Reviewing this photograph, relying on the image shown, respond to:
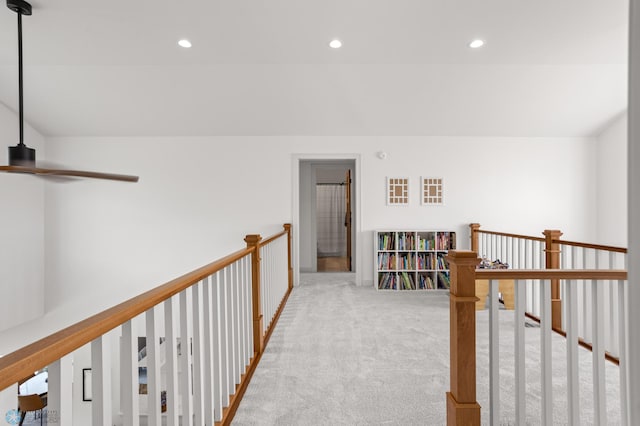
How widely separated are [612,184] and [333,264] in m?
5.08

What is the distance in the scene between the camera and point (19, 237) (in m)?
4.90

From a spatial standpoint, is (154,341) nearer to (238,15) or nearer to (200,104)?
(238,15)

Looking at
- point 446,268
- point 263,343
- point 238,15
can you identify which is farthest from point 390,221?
point 238,15

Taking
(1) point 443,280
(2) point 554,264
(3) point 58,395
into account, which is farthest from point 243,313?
(1) point 443,280

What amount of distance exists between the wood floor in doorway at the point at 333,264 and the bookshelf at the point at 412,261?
158 cm

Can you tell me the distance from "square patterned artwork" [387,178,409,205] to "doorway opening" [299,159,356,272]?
0.76 m

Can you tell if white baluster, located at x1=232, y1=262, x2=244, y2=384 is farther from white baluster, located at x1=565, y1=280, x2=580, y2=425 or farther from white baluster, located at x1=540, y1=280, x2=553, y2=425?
white baluster, located at x1=565, y1=280, x2=580, y2=425

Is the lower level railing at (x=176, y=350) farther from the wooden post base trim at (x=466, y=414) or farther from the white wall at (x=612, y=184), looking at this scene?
the white wall at (x=612, y=184)

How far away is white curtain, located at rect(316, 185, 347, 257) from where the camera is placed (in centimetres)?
837

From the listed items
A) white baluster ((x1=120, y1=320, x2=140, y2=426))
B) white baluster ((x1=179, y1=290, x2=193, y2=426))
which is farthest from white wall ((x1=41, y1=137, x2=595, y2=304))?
white baluster ((x1=120, y1=320, x2=140, y2=426))

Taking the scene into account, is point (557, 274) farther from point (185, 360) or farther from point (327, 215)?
point (327, 215)

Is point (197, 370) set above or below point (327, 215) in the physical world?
below

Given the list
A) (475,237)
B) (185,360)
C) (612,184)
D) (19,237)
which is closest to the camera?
(185,360)

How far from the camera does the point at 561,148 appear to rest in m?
5.34
